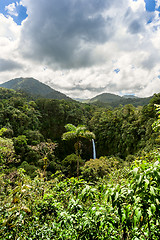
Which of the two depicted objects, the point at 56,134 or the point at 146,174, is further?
the point at 56,134

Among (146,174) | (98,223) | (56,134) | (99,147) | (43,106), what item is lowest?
(99,147)

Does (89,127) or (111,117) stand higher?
(111,117)

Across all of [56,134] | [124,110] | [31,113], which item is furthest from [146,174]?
[56,134]

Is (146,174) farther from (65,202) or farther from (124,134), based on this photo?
(124,134)

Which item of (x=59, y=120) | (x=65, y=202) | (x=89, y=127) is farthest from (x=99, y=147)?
(x=65, y=202)

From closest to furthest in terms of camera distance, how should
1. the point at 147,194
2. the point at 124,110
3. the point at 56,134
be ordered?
the point at 147,194 < the point at 124,110 < the point at 56,134

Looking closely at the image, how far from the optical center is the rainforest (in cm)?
104

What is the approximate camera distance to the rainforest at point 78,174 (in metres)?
1.04

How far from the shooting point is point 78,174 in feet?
36.5

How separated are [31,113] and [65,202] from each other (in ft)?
72.9

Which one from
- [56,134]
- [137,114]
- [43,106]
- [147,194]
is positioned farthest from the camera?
[43,106]

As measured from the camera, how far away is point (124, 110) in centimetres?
2022

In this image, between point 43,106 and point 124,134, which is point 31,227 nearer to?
point 124,134

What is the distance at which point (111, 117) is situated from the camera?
22.3 metres
